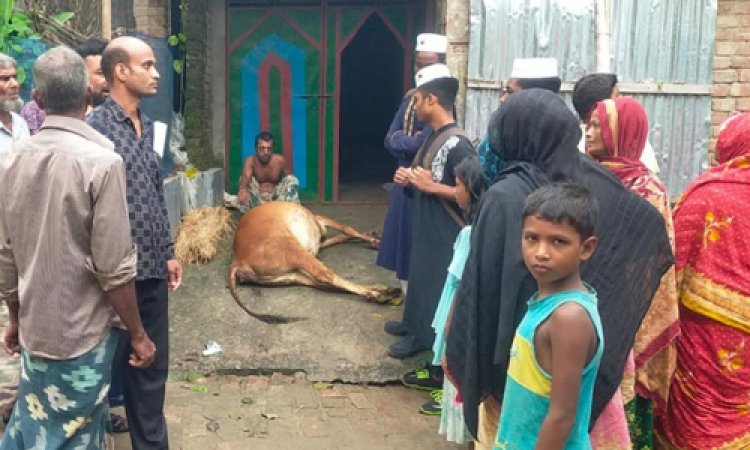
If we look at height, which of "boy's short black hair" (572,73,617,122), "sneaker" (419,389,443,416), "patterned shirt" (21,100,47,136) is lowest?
"sneaker" (419,389,443,416)

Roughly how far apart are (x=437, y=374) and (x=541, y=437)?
263cm

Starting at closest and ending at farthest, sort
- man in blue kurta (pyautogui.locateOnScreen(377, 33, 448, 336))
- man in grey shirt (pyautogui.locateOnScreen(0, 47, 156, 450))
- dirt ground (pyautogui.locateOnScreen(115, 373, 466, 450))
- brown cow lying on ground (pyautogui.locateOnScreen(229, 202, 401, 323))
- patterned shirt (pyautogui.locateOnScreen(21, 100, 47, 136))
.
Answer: man in grey shirt (pyautogui.locateOnScreen(0, 47, 156, 450)) → dirt ground (pyautogui.locateOnScreen(115, 373, 466, 450)) → patterned shirt (pyautogui.locateOnScreen(21, 100, 47, 136)) → man in blue kurta (pyautogui.locateOnScreen(377, 33, 448, 336)) → brown cow lying on ground (pyautogui.locateOnScreen(229, 202, 401, 323))

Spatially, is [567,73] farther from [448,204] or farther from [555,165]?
[555,165]

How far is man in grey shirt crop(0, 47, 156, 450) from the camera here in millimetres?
2408

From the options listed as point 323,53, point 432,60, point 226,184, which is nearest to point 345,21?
point 323,53

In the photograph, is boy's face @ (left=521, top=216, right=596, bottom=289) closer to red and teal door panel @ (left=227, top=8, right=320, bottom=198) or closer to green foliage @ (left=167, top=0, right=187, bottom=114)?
green foliage @ (left=167, top=0, right=187, bottom=114)

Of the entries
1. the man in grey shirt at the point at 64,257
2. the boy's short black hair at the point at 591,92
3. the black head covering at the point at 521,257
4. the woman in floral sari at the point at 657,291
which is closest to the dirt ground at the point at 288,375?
the man in grey shirt at the point at 64,257

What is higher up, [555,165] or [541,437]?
[555,165]

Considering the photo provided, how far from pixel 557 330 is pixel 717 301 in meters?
1.16

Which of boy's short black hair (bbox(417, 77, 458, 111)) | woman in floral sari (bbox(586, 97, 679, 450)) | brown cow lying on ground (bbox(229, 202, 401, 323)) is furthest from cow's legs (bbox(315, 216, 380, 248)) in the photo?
woman in floral sari (bbox(586, 97, 679, 450))

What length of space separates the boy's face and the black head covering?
21 cm

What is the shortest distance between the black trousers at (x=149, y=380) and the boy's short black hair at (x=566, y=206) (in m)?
1.89

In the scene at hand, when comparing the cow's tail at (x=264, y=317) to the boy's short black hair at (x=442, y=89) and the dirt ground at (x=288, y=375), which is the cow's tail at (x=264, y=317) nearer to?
the dirt ground at (x=288, y=375)

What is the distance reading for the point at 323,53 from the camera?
8.32 meters
